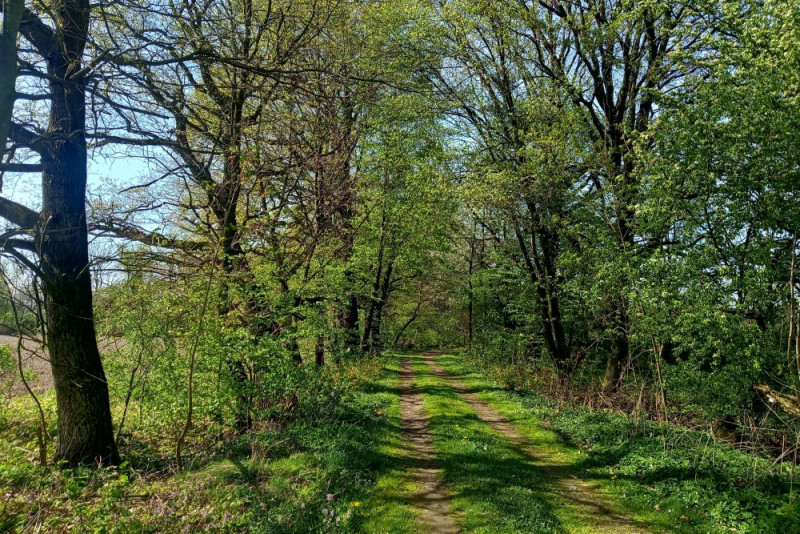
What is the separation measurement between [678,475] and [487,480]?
2.73 metres

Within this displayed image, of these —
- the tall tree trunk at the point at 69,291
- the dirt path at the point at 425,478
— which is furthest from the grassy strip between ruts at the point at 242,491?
the tall tree trunk at the point at 69,291

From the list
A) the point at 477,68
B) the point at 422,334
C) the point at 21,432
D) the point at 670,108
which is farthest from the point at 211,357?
the point at 422,334

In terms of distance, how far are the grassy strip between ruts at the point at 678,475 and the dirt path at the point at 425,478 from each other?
7.84ft

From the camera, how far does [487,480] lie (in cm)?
648

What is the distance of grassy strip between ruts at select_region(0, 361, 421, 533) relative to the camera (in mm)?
4238

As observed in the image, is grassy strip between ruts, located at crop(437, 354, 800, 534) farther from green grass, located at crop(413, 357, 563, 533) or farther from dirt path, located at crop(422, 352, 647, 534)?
green grass, located at crop(413, 357, 563, 533)

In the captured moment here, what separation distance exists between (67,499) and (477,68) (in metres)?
14.6

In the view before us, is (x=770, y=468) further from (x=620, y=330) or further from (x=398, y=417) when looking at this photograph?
(x=398, y=417)

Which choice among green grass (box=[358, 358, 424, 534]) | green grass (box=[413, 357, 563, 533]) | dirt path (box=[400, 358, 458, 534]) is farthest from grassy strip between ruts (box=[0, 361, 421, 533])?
green grass (box=[413, 357, 563, 533])

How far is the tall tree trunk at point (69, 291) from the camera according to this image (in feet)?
19.4

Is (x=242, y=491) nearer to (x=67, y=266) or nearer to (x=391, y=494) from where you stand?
(x=391, y=494)

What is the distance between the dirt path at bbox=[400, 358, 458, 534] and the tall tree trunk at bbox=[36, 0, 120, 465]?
464 cm

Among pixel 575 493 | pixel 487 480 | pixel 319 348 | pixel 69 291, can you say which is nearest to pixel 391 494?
pixel 487 480

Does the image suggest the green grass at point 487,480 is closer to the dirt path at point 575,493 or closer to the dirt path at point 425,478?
the dirt path at point 425,478
